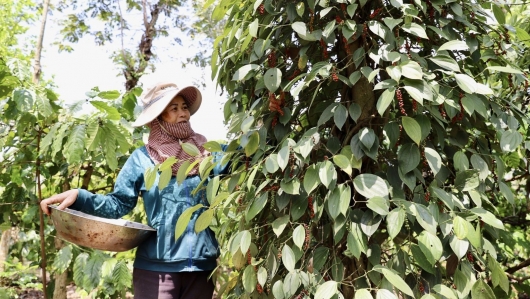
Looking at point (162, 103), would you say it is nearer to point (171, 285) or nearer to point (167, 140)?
point (167, 140)

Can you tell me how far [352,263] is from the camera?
4.49 feet

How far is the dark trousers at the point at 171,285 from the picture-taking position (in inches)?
66.6

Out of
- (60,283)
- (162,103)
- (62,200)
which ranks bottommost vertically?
(60,283)

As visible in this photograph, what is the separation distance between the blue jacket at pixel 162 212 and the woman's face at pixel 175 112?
131 mm

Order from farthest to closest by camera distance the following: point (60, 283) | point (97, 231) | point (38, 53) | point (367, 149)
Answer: point (38, 53) < point (60, 283) < point (97, 231) < point (367, 149)

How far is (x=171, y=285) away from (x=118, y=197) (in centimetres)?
31

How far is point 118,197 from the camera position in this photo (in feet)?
5.72

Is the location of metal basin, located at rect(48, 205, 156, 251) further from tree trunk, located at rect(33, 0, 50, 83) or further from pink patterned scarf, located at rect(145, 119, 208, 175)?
tree trunk, located at rect(33, 0, 50, 83)

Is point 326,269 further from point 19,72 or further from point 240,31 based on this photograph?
point 19,72

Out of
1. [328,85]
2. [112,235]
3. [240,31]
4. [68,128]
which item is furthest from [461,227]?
[68,128]

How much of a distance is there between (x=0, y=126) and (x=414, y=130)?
1782mm

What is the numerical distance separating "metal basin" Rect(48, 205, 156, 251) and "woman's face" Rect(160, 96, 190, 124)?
1.09ft

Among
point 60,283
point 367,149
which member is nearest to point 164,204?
point 367,149

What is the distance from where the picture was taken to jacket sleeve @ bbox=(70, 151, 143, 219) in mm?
1707
